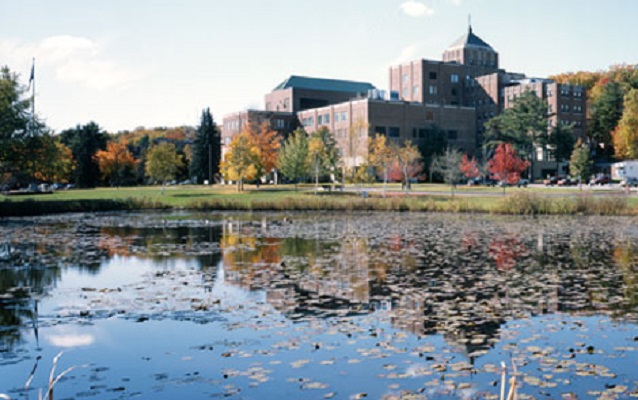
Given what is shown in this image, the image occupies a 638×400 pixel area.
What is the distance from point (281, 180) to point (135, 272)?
10025cm

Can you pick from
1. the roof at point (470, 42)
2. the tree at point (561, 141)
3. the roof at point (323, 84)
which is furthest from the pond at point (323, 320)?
the roof at point (470, 42)

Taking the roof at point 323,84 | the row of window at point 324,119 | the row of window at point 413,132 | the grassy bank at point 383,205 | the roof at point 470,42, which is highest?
the roof at point 470,42

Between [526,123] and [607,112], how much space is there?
32.6 metres

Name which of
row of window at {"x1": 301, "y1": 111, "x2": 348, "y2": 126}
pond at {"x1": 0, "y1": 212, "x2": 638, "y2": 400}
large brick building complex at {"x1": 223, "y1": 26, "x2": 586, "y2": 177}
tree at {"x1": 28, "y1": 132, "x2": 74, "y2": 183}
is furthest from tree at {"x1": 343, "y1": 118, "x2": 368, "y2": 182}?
pond at {"x1": 0, "y1": 212, "x2": 638, "y2": 400}

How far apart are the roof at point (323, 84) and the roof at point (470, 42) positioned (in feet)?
71.7

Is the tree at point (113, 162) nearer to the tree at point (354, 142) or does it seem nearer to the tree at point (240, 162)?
the tree at point (240, 162)

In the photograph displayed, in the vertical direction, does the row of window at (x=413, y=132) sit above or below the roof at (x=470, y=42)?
below

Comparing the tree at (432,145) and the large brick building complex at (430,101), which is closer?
the tree at (432,145)

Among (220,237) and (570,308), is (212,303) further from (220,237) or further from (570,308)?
(220,237)

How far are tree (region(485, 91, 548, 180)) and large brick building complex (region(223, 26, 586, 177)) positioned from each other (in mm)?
2890

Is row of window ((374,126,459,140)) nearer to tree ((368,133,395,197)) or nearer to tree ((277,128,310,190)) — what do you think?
tree ((368,133,395,197))

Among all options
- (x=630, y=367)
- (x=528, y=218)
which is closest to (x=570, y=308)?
(x=630, y=367)

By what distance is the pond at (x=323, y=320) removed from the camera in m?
9.00

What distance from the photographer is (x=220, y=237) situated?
30984mm
